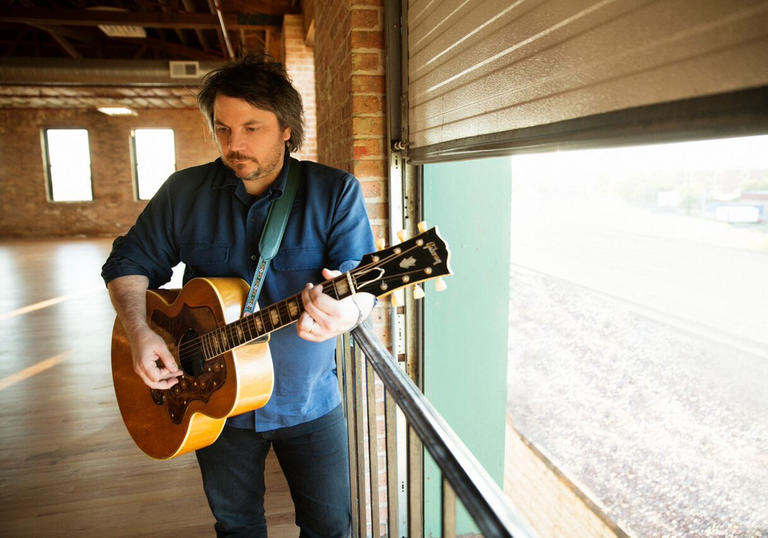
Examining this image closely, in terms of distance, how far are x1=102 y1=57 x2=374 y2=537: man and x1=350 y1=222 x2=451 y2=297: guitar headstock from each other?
218 mm

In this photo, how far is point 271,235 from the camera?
1.52 meters

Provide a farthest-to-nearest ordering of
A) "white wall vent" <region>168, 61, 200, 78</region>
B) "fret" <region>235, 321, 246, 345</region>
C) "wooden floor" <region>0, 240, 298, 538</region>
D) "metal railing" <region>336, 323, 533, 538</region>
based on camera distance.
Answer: "white wall vent" <region>168, 61, 200, 78</region> → "wooden floor" <region>0, 240, 298, 538</region> → "fret" <region>235, 321, 246, 345</region> → "metal railing" <region>336, 323, 533, 538</region>

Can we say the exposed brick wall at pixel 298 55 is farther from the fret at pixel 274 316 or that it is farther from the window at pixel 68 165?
A: the window at pixel 68 165

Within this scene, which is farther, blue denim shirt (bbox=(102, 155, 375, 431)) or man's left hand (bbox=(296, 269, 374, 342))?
blue denim shirt (bbox=(102, 155, 375, 431))

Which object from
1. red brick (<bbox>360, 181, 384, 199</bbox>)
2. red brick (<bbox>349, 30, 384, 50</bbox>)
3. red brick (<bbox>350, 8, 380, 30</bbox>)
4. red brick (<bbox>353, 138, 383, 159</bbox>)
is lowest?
red brick (<bbox>360, 181, 384, 199</bbox>)

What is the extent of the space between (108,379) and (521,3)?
4.11m

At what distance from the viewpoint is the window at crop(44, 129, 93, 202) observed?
13281mm

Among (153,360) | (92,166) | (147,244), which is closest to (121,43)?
(92,166)

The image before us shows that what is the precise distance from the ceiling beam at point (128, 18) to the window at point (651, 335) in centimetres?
375

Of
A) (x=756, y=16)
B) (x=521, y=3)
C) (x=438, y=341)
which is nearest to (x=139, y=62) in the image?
(x=438, y=341)

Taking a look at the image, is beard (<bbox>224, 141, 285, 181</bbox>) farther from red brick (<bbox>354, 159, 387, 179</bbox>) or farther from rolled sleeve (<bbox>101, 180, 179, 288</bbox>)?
red brick (<bbox>354, 159, 387, 179</bbox>)

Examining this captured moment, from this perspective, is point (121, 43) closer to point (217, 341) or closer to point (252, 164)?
point (252, 164)

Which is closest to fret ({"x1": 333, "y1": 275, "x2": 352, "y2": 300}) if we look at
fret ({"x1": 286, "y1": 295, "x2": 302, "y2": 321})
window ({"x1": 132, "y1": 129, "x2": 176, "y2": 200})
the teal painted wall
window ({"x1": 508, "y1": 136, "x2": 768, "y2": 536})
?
fret ({"x1": 286, "y1": 295, "x2": 302, "y2": 321})

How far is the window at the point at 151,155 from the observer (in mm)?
13508
